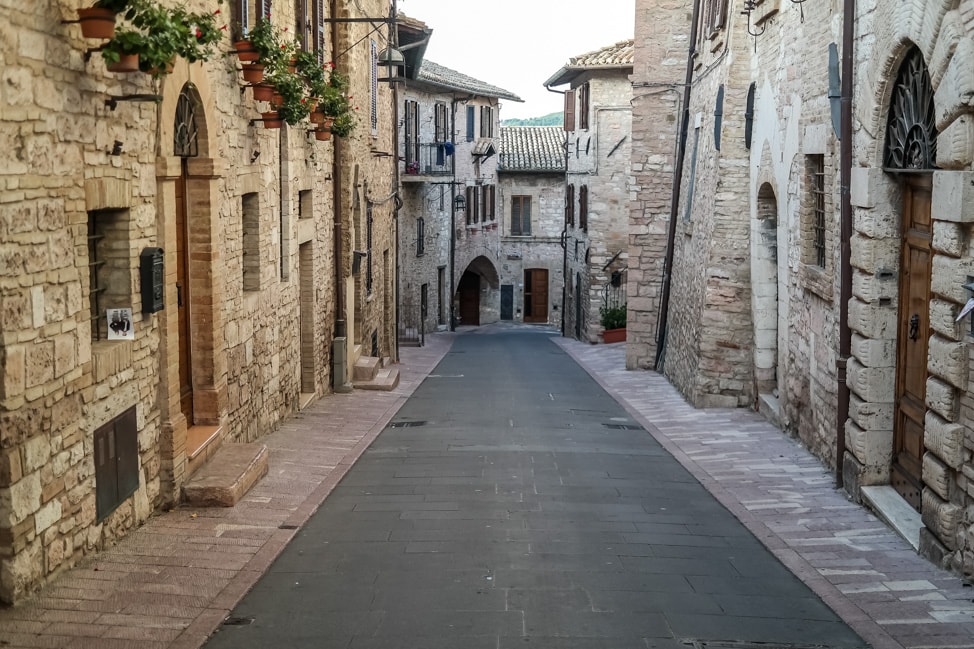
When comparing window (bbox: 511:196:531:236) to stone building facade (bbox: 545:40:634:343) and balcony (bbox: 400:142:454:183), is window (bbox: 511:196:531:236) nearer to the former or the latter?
stone building facade (bbox: 545:40:634:343)

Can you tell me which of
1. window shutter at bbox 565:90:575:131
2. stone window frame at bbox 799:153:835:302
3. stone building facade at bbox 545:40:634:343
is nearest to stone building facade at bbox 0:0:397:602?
stone window frame at bbox 799:153:835:302

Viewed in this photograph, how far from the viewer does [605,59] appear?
112 ft

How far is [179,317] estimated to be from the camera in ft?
33.2

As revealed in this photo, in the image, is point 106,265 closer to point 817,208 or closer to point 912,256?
point 912,256

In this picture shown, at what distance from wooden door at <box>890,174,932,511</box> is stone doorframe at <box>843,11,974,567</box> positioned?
10cm

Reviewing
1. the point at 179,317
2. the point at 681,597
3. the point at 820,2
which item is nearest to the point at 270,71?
the point at 179,317

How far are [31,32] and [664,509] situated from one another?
6127 mm

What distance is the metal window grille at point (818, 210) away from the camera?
1238 cm

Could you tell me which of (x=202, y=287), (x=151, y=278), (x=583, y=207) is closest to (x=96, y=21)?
(x=151, y=278)

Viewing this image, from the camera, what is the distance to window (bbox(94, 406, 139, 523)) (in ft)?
24.9

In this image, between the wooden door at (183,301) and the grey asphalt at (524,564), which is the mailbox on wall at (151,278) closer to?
the wooden door at (183,301)

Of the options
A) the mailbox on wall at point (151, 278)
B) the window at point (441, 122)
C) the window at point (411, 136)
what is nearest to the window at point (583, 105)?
the window at point (441, 122)

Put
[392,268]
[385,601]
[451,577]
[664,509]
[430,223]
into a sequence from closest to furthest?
[385,601], [451,577], [664,509], [392,268], [430,223]

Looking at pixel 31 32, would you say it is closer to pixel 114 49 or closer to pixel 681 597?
pixel 114 49
